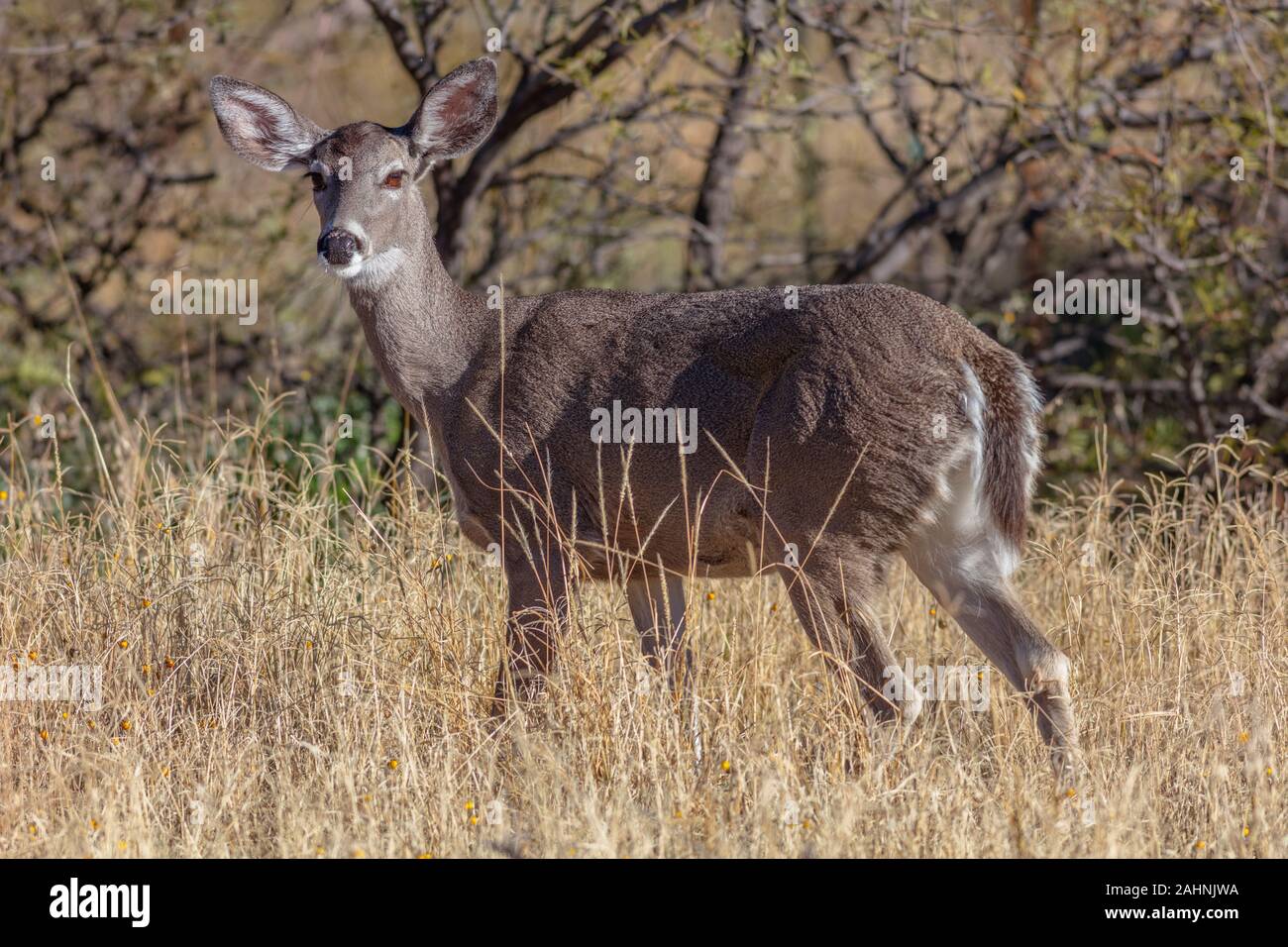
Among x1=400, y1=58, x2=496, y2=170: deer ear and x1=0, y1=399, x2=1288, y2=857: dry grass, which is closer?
x1=0, y1=399, x2=1288, y2=857: dry grass

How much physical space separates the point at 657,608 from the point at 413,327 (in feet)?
4.42

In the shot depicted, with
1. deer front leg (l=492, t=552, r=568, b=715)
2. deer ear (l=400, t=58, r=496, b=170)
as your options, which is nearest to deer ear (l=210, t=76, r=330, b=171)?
deer ear (l=400, t=58, r=496, b=170)

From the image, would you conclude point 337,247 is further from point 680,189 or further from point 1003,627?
point 680,189

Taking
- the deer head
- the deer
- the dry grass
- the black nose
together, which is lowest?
the dry grass

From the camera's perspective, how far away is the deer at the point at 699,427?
518 cm

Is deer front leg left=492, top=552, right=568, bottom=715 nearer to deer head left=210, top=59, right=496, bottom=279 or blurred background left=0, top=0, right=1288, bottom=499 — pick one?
deer head left=210, top=59, right=496, bottom=279

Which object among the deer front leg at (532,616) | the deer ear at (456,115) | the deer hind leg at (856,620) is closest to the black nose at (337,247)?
the deer ear at (456,115)

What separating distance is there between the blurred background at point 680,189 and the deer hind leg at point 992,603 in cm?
266

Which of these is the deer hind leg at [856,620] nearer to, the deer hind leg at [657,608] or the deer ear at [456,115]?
the deer hind leg at [657,608]

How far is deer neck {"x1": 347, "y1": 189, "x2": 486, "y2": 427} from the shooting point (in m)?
5.95

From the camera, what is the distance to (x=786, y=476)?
525cm
